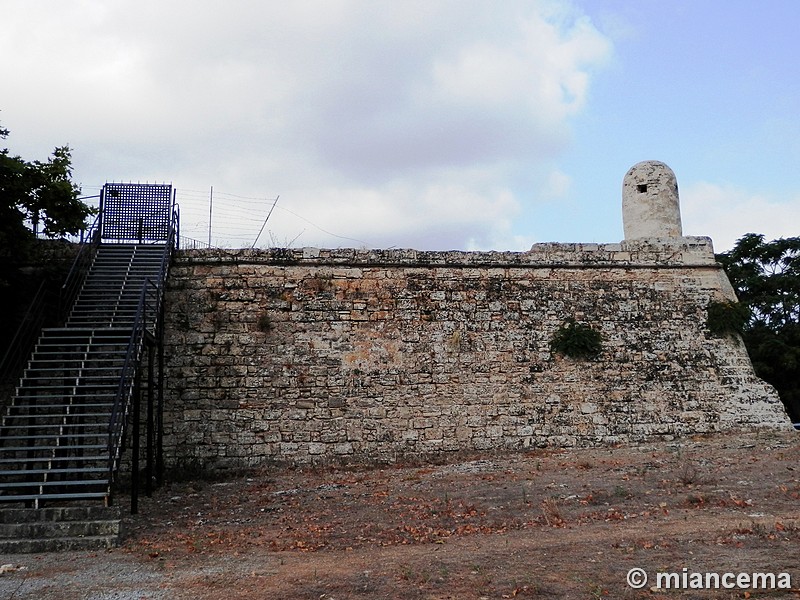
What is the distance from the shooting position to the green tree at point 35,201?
11.0 meters

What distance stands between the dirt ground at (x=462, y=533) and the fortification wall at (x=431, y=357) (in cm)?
110

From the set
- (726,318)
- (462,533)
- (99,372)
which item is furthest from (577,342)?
(99,372)

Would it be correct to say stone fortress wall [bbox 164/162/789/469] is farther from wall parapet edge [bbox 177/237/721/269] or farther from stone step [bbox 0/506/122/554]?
stone step [bbox 0/506/122/554]

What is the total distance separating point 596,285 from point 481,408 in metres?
3.83

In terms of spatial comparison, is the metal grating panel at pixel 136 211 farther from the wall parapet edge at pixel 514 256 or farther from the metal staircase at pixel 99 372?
the wall parapet edge at pixel 514 256

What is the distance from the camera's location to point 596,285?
15.0 metres

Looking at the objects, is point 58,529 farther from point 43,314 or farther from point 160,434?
point 43,314

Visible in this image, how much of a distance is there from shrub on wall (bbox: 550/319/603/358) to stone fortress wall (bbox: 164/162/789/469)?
0.16 meters

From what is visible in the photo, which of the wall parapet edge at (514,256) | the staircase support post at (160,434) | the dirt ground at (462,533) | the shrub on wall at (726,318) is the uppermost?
the wall parapet edge at (514,256)

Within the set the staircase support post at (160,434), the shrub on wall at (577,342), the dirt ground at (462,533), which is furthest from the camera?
the shrub on wall at (577,342)

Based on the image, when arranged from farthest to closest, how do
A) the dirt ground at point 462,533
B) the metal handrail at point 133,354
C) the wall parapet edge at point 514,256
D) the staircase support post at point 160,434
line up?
the wall parapet edge at point 514,256 → the staircase support post at point 160,434 → the metal handrail at point 133,354 → the dirt ground at point 462,533

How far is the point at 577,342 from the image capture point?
46.6 ft

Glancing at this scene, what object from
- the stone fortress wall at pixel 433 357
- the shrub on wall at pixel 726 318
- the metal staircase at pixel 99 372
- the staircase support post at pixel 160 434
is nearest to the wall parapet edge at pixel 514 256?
the stone fortress wall at pixel 433 357

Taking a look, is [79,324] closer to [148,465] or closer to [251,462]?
[148,465]
